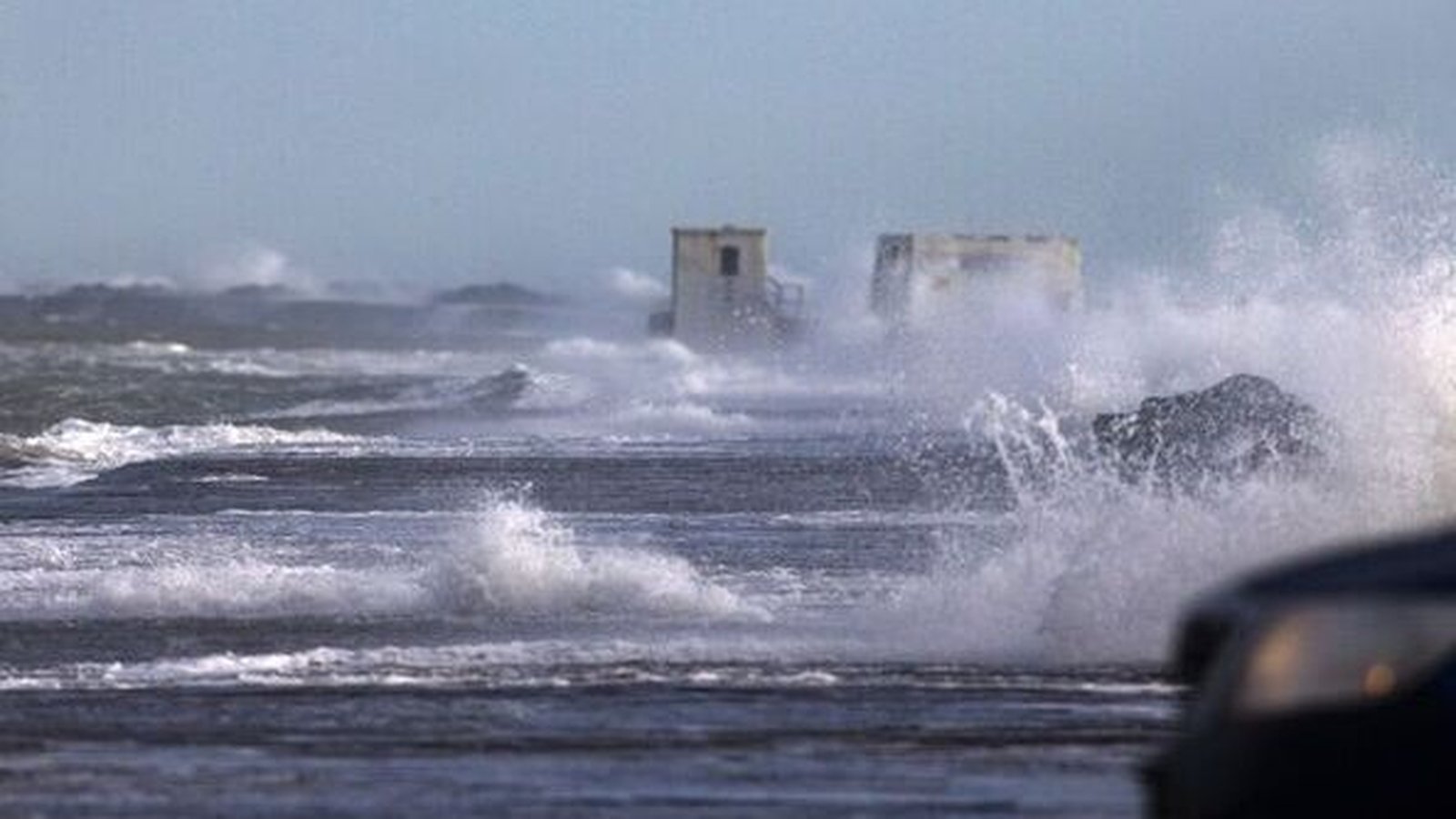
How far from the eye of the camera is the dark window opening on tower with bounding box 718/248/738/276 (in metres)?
85.1

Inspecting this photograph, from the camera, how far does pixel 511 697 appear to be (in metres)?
16.9

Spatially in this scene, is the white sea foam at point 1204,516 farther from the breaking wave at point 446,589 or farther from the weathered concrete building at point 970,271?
the weathered concrete building at point 970,271

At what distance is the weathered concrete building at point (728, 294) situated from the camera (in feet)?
278

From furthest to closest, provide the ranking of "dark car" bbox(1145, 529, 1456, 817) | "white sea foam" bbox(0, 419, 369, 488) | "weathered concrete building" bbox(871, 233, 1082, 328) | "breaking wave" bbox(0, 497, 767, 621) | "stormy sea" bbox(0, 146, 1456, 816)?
"weathered concrete building" bbox(871, 233, 1082, 328)
"white sea foam" bbox(0, 419, 369, 488)
"breaking wave" bbox(0, 497, 767, 621)
"stormy sea" bbox(0, 146, 1456, 816)
"dark car" bbox(1145, 529, 1456, 817)

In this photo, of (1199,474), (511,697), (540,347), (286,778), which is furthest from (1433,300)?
(540,347)

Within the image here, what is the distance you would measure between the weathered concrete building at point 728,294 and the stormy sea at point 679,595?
33925mm

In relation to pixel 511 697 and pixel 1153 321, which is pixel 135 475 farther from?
Answer: pixel 1153 321

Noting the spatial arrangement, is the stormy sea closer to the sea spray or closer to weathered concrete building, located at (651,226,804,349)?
the sea spray

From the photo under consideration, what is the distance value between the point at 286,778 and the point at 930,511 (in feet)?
62.8

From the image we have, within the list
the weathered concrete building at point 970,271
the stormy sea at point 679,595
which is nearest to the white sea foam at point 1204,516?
the stormy sea at point 679,595

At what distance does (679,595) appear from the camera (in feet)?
72.9

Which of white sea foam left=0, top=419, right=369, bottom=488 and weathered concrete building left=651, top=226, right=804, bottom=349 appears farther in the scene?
weathered concrete building left=651, top=226, right=804, bottom=349

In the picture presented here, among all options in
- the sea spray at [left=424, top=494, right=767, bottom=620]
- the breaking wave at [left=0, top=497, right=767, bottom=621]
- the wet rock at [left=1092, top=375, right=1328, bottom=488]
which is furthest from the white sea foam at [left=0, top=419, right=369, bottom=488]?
the sea spray at [left=424, top=494, right=767, bottom=620]

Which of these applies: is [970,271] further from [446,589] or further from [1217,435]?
[446,589]
